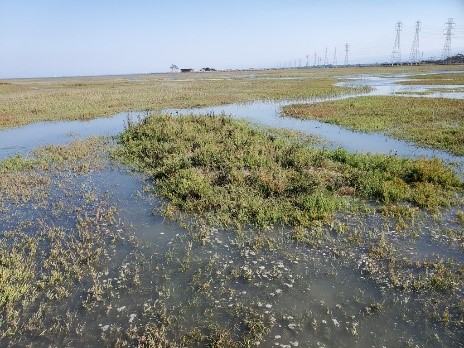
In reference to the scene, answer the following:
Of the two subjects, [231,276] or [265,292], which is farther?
[231,276]

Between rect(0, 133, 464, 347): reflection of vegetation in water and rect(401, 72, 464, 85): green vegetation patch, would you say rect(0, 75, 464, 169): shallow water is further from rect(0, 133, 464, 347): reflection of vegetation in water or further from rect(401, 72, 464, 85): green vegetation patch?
rect(401, 72, 464, 85): green vegetation patch

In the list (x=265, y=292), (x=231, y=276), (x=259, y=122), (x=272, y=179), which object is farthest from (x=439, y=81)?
(x=265, y=292)

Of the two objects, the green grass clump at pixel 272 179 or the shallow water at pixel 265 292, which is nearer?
the shallow water at pixel 265 292

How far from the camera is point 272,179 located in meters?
16.7

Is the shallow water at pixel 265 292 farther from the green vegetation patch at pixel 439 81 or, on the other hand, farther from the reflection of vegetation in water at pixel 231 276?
the green vegetation patch at pixel 439 81

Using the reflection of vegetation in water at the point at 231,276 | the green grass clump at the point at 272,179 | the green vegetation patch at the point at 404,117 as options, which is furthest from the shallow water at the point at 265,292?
the green vegetation patch at the point at 404,117

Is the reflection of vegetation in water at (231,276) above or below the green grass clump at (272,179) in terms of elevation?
below

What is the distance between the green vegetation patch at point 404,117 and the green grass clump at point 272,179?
734 cm

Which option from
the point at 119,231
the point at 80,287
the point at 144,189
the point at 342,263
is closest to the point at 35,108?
Answer: the point at 144,189

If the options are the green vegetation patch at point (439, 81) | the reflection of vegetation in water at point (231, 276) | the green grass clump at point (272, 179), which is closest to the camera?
the reflection of vegetation in water at point (231, 276)

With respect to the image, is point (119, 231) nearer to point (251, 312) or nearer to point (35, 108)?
point (251, 312)

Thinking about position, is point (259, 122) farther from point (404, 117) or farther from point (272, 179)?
point (272, 179)

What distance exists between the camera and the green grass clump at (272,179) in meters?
14.4

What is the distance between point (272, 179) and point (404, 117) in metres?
23.1
